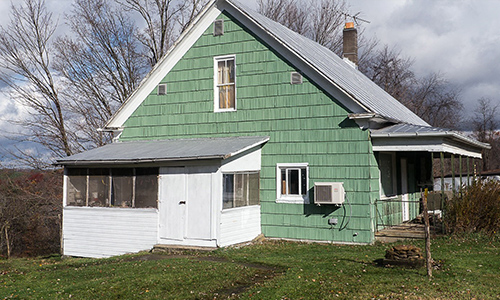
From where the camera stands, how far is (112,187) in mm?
14320

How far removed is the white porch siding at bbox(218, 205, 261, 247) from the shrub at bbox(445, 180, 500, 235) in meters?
5.29

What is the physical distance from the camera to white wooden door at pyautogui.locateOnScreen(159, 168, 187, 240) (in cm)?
1331

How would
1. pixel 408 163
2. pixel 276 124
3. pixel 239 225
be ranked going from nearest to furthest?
1. pixel 239 225
2. pixel 276 124
3. pixel 408 163

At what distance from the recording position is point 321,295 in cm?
769

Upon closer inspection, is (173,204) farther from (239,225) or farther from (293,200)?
(293,200)

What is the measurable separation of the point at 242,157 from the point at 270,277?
5.14 m

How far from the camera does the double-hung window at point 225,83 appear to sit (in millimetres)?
15320

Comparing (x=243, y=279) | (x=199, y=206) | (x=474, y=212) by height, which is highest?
(x=199, y=206)

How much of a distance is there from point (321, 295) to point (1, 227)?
2174 cm

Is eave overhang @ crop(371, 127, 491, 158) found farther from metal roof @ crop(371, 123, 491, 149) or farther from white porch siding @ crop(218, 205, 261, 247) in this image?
white porch siding @ crop(218, 205, 261, 247)

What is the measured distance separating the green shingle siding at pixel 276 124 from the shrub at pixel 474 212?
209cm

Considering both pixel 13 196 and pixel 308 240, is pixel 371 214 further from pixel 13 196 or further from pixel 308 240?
pixel 13 196

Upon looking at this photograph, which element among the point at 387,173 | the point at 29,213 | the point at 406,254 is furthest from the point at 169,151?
the point at 29,213

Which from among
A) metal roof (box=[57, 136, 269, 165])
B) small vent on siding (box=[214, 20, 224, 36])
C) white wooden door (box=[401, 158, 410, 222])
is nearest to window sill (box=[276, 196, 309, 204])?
metal roof (box=[57, 136, 269, 165])
